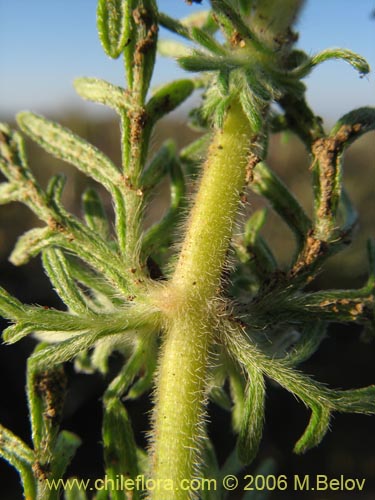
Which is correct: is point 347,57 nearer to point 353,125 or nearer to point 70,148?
point 353,125

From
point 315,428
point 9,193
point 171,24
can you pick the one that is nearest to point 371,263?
point 315,428

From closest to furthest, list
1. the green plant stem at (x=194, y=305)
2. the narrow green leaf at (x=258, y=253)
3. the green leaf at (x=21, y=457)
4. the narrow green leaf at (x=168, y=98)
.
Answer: the green plant stem at (x=194, y=305) → the green leaf at (x=21, y=457) → the narrow green leaf at (x=168, y=98) → the narrow green leaf at (x=258, y=253)

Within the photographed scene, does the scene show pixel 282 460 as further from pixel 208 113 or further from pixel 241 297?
pixel 208 113

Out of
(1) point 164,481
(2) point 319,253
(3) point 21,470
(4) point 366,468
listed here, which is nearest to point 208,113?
(2) point 319,253

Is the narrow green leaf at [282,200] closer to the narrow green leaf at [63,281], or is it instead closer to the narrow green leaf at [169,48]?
the narrow green leaf at [169,48]

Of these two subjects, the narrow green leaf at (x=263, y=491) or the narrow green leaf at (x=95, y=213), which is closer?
A: the narrow green leaf at (x=95, y=213)

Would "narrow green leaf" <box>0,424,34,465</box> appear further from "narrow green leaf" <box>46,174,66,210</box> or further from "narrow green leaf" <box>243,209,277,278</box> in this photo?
"narrow green leaf" <box>243,209,277,278</box>

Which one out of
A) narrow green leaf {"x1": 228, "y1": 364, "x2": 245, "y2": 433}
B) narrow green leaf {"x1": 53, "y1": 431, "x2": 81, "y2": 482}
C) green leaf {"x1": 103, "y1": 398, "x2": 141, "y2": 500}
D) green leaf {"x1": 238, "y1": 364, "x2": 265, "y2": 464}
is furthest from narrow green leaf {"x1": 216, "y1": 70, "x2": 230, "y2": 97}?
narrow green leaf {"x1": 53, "y1": 431, "x2": 81, "y2": 482}

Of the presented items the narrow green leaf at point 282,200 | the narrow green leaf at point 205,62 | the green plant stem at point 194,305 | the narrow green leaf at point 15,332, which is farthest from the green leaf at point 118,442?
the narrow green leaf at point 205,62
